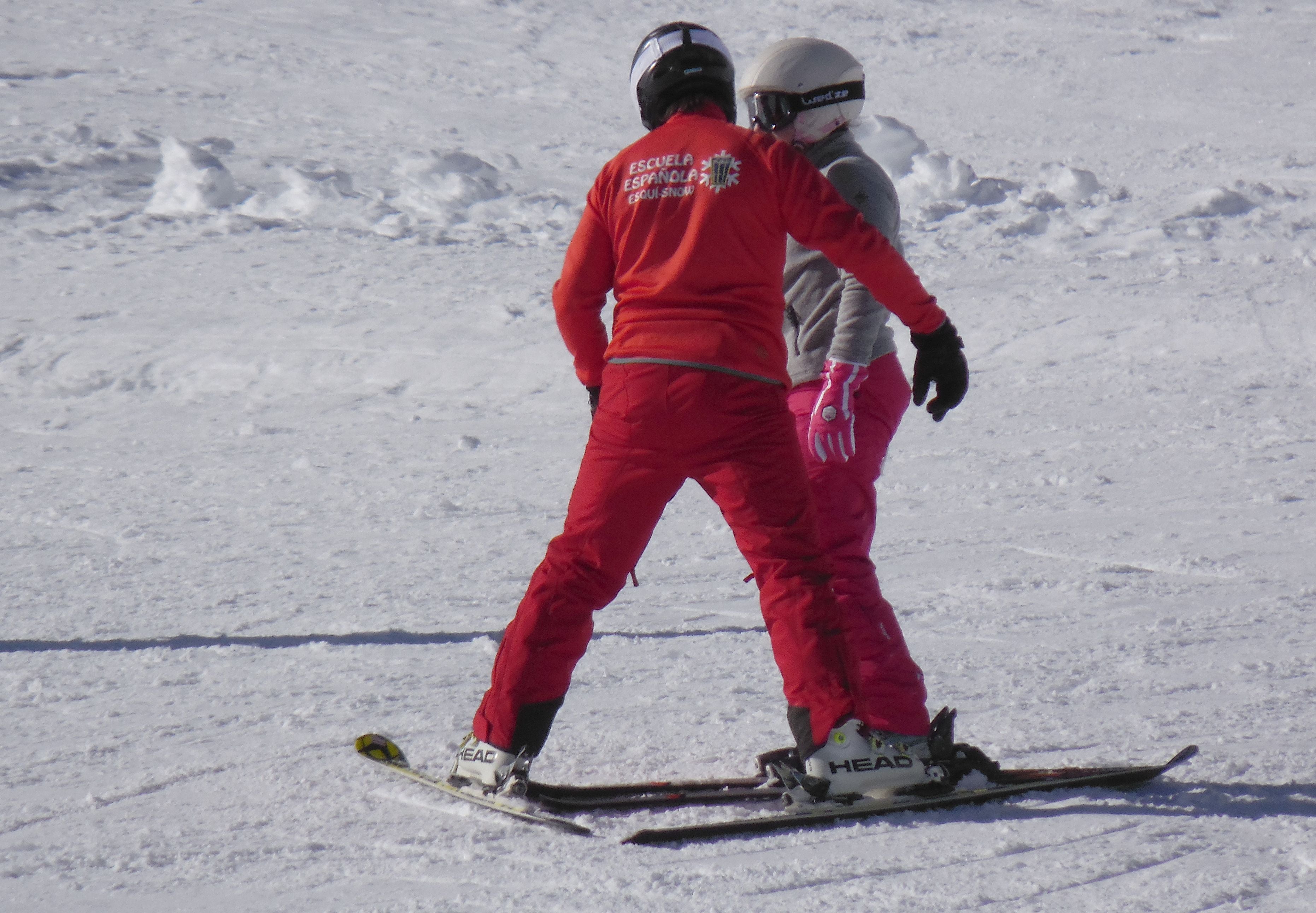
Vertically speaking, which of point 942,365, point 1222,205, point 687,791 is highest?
point 942,365

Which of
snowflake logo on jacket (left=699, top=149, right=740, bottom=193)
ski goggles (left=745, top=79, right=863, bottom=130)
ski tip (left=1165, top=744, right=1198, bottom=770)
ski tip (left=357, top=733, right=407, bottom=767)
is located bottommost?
ski tip (left=357, top=733, right=407, bottom=767)

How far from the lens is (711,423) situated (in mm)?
2424

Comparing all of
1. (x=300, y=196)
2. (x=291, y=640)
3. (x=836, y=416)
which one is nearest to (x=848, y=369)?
(x=836, y=416)

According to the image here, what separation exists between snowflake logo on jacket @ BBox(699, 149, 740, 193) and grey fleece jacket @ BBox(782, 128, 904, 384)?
31 centimetres

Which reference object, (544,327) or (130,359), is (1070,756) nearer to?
(544,327)

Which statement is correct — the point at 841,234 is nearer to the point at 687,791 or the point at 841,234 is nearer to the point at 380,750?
the point at 687,791

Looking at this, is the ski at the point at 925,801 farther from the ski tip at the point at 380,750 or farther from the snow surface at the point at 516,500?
the ski tip at the point at 380,750

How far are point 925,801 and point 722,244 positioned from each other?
117 centimetres

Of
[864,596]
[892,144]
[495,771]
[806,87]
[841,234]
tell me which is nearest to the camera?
[841,234]

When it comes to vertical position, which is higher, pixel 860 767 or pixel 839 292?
pixel 839 292

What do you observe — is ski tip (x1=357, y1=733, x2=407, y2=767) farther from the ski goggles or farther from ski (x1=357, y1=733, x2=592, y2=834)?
the ski goggles

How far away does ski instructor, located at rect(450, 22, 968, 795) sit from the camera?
7.97 feet


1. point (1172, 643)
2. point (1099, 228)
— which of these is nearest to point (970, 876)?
point (1172, 643)

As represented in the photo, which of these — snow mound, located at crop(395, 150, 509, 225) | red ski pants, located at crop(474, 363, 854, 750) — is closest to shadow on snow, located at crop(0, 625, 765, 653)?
red ski pants, located at crop(474, 363, 854, 750)
